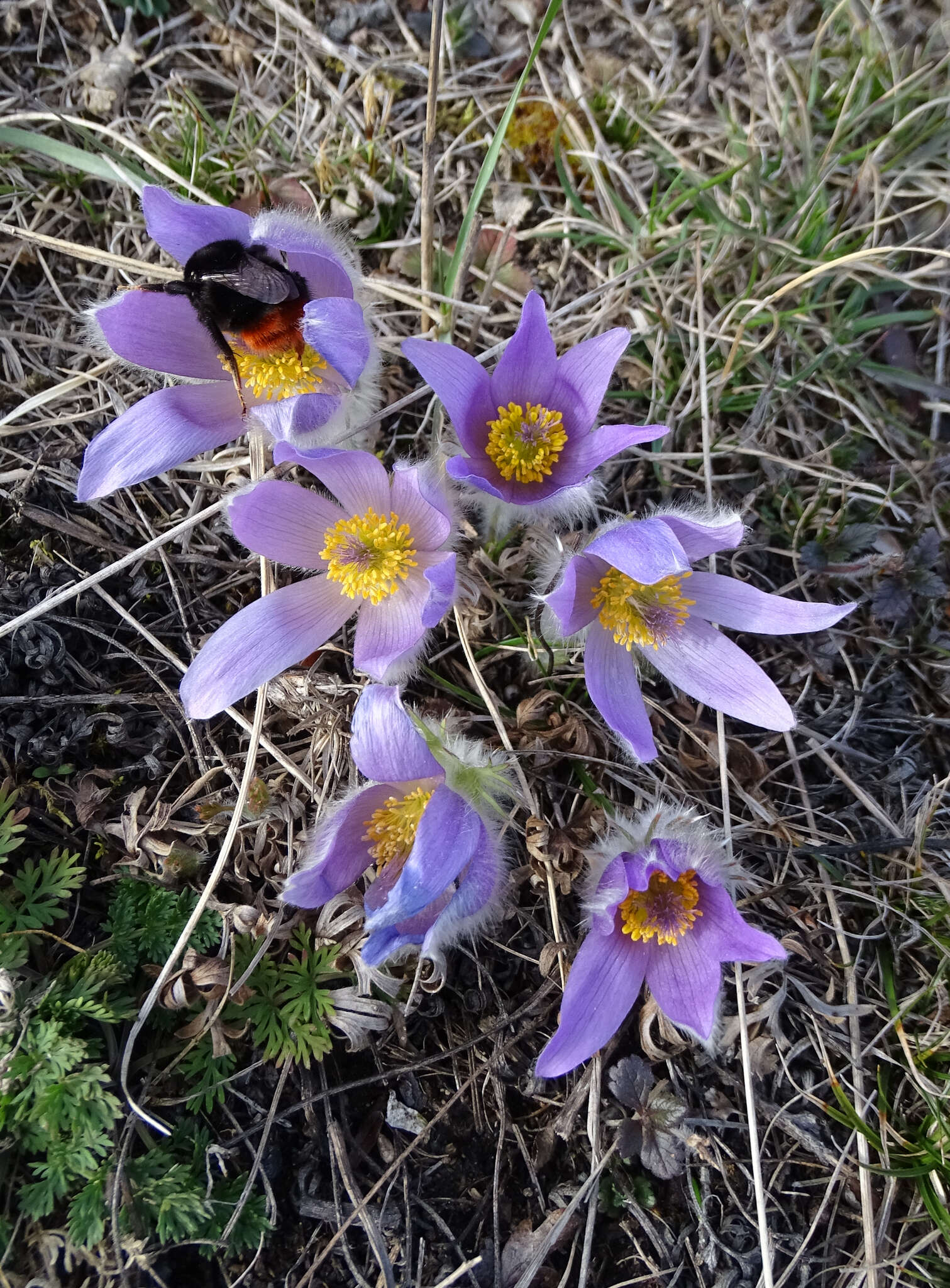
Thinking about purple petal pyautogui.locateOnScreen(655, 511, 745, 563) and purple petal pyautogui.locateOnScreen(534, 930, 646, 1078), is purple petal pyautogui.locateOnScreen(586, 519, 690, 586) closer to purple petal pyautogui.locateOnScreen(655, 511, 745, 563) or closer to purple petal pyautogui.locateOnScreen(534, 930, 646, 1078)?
purple petal pyautogui.locateOnScreen(655, 511, 745, 563)

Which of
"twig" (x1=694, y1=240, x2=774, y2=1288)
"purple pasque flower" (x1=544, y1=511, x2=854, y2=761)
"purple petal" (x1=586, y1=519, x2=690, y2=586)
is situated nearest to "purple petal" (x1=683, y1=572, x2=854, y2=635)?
"purple pasque flower" (x1=544, y1=511, x2=854, y2=761)

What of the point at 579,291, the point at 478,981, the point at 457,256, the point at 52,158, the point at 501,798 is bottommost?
the point at 478,981

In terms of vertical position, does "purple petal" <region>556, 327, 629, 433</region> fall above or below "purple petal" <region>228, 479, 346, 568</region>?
above

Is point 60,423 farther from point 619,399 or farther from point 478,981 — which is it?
point 478,981

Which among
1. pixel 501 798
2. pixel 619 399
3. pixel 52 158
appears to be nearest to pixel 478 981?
pixel 501 798

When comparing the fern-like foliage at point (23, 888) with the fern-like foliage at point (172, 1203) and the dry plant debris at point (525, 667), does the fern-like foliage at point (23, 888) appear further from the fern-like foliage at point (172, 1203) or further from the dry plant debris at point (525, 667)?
the fern-like foliage at point (172, 1203)
